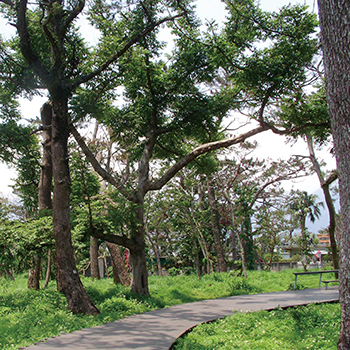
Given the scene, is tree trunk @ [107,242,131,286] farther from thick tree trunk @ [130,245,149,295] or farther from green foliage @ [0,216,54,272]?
green foliage @ [0,216,54,272]

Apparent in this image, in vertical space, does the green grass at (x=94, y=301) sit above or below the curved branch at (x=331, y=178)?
below

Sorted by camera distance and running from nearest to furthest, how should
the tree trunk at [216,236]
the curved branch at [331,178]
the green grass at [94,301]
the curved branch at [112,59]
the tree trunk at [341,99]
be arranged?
the tree trunk at [341,99] → the green grass at [94,301] → the curved branch at [112,59] → the curved branch at [331,178] → the tree trunk at [216,236]

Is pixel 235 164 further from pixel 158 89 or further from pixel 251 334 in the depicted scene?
pixel 251 334

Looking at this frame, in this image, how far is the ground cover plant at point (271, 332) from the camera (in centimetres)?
598

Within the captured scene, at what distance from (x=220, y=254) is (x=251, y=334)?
14.4m

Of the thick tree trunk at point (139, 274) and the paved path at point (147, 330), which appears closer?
the paved path at point (147, 330)

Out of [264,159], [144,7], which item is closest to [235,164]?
[264,159]

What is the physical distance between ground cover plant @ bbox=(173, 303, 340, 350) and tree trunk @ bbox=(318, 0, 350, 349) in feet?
4.36

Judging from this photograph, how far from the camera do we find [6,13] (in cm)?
1309

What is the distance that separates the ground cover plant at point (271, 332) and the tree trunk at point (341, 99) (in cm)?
133

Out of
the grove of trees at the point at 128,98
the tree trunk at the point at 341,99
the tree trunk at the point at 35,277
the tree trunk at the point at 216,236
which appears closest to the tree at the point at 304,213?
the tree trunk at the point at 216,236

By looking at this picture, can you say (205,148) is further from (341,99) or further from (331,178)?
(341,99)

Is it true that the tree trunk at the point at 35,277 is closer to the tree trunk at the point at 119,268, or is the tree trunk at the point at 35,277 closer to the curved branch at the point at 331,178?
the tree trunk at the point at 119,268

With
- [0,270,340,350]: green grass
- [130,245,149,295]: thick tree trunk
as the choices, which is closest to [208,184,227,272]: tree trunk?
[0,270,340,350]: green grass
